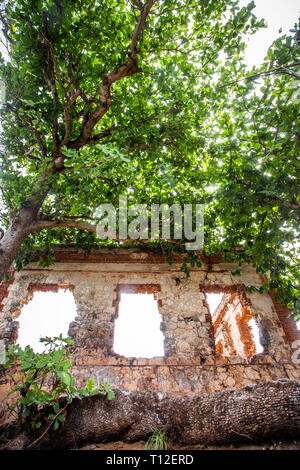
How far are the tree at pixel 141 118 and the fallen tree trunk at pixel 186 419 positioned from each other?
2.44 metres

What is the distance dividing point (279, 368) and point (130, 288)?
4066 millimetres

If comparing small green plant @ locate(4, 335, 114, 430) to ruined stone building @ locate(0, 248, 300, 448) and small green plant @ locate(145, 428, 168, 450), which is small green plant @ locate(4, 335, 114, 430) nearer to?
small green plant @ locate(145, 428, 168, 450)

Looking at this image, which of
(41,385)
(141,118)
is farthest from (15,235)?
(141,118)

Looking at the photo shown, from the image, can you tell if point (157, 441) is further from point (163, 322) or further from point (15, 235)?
point (15, 235)

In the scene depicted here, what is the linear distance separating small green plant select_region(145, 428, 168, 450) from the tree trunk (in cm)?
336

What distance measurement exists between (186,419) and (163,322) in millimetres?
3158

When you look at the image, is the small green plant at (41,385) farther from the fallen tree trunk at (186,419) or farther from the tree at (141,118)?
the tree at (141,118)

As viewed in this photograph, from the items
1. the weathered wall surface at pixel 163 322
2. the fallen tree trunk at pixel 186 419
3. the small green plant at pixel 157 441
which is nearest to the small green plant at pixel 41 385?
the fallen tree trunk at pixel 186 419

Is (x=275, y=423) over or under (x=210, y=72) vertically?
under

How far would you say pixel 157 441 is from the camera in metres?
2.75

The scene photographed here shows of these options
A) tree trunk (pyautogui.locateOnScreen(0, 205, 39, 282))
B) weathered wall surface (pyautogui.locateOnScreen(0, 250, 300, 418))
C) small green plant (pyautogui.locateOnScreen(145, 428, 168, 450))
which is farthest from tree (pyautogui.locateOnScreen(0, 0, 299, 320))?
small green plant (pyautogui.locateOnScreen(145, 428, 168, 450))
